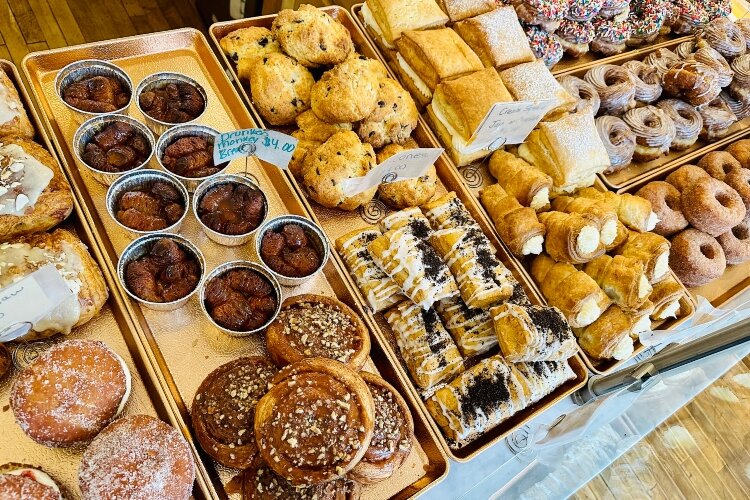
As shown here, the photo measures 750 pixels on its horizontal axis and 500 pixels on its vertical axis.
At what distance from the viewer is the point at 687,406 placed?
3516 mm

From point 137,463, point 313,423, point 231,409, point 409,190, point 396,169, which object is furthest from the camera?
point 409,190

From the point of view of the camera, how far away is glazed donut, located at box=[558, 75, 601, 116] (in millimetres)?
3293

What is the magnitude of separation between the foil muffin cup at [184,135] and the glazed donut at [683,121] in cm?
286

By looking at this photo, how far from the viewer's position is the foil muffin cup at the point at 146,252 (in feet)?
6.72

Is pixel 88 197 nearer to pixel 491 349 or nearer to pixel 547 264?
pixel 491 349

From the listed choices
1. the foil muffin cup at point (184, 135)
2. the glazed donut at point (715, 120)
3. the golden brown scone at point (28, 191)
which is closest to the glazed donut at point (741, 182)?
the glazed donut at point (715, 120)

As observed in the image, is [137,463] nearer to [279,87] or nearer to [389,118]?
[279,87]

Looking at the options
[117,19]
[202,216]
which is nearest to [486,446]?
[202,216]

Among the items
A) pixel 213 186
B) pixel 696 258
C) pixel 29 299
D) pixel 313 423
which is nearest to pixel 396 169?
pixel 213 186

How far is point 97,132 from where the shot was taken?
7.66 feet

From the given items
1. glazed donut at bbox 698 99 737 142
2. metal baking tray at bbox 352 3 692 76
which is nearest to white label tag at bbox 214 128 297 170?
metal baking tray at bbox 352 3 692 76

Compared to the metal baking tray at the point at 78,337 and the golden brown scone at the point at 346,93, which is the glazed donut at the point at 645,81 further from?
the metal baking tray at the point at 78,337

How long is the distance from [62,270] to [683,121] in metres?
3.60

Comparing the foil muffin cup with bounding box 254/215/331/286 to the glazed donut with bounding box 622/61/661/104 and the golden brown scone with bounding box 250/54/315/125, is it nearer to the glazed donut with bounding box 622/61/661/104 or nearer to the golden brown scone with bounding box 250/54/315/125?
the golden brown scone with bounding box 250/54/315/125
